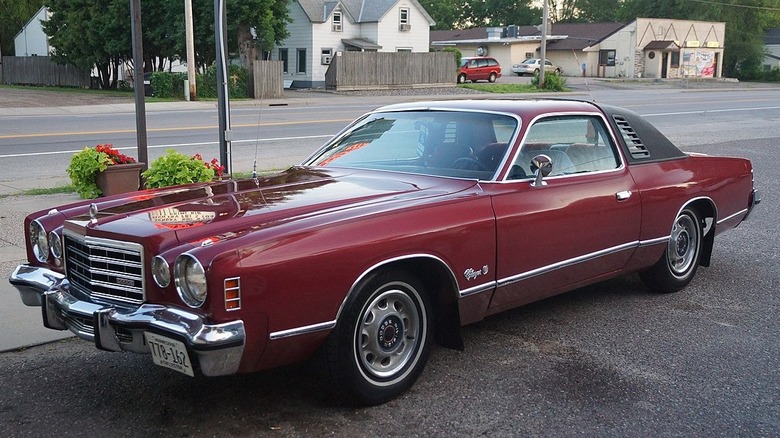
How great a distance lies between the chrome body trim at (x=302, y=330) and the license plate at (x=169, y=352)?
0.39m

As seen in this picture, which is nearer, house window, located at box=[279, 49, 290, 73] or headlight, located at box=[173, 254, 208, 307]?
headlight, located at box=[173, 254, 208, 307]

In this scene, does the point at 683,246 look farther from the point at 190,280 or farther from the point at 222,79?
the point at 222,79

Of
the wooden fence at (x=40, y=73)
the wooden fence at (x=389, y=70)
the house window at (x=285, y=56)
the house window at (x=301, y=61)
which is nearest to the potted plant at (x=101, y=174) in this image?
the wooden fence at (x=389, y=70)

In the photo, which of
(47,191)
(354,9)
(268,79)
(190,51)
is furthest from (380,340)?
(354,9)

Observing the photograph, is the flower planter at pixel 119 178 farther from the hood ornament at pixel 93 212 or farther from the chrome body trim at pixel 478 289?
the chrome body trim at pixel 478 289

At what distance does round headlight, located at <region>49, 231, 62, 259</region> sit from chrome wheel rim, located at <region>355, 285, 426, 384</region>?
5.78 feet

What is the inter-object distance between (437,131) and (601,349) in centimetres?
176

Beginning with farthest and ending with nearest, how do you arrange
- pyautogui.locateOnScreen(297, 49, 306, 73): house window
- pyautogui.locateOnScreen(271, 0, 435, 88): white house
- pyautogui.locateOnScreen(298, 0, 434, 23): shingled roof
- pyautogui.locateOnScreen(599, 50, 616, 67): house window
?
pyautogui.locateOnScreen(599, 50, 616, 67): house window < pyautogui.locateOnScreen(297, 49, 306, 73): house window < pyautogui.locateOnScreen(271, 0, 435, 88): white house < pyautogui.locateOnScreen(298, 0, 434, 23): shingled roof

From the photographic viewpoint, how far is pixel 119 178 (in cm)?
973

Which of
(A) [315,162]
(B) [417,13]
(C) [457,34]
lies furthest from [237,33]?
(C) [457,34]

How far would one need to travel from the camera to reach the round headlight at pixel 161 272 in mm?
3834

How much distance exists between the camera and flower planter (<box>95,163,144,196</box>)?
966 cm

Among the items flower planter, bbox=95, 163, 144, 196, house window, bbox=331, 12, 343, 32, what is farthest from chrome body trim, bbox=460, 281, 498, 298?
house window, bbox=331, 12, 343, 32

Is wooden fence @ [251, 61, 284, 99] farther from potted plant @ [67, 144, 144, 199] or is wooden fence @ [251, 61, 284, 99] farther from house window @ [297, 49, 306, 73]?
potted plant @ [67, 144, 144, 199]
